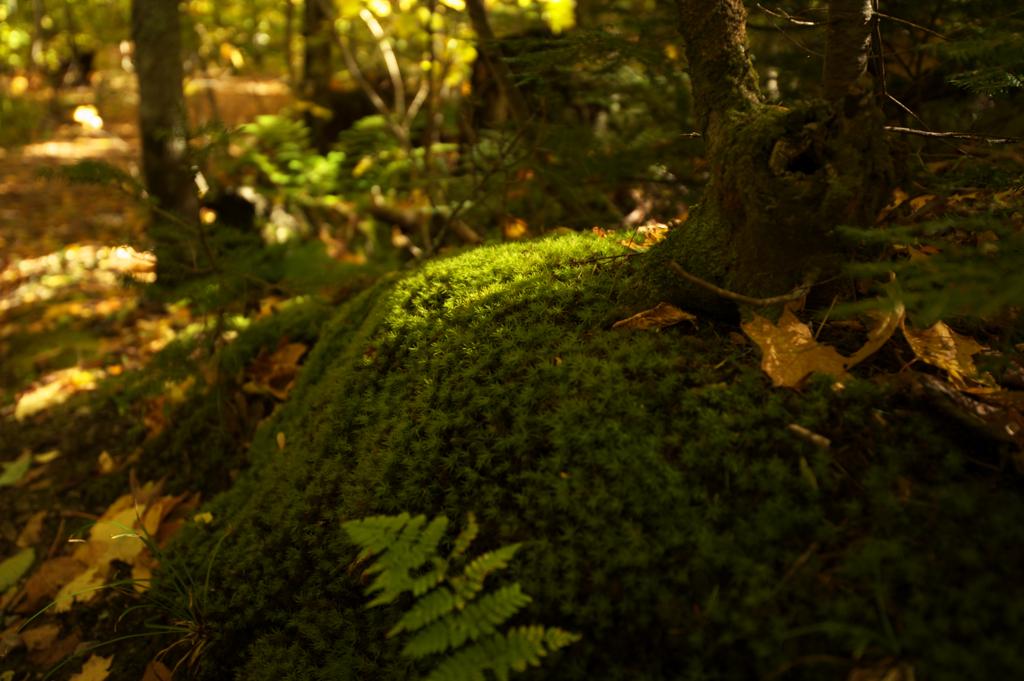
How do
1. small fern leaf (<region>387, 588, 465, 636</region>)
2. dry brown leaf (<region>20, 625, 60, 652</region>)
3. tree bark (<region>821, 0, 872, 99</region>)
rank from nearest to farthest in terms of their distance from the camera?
1. small fern leaf (<region>387, 588, 465, 636</region>)
2. tree bark (<region>821, 0, 872, 99</region>)
3. dry brown leaf (<region>20, 625, 60, 652</region>)

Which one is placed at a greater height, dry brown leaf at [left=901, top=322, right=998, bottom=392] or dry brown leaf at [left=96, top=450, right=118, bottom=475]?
dry brown leaf at [left=901, top=322, right=998, bottom=392]

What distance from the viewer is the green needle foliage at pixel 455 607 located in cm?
127

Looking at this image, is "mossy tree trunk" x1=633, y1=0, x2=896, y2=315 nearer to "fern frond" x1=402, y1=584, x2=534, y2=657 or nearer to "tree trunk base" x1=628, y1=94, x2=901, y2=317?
"tree trunk base" x1=628, y1=94, x2=901, y2=317

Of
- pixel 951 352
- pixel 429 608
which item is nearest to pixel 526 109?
pixel 951 352

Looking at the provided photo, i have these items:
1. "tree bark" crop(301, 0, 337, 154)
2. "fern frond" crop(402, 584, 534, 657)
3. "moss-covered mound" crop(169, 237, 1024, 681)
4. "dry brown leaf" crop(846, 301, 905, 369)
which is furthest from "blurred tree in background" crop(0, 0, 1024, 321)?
"fern frond" crop(402, 584, 534, 657)

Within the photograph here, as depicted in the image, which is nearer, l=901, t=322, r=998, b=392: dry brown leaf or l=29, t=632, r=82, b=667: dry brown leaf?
l=901, t=322, r=998, b=392: dry brown leaf

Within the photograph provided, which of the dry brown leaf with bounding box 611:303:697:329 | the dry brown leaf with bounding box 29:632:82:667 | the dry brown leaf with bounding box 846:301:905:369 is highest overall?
the dry brown leaf with bounding box 846:301:905:369

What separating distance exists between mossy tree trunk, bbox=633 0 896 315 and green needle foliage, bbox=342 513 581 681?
3.86 ft

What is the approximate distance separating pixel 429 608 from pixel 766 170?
5.53ft

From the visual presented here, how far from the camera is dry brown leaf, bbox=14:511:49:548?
3.10 meters

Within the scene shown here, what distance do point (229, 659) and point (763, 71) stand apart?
4816 mm

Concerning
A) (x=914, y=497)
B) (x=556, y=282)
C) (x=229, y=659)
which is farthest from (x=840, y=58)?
(x=229, y=659)

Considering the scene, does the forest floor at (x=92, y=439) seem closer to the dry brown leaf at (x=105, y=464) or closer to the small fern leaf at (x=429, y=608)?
the dry brown leaf at (x=105, y=464)

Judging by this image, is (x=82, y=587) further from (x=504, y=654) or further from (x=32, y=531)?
(x=504, y=654)
